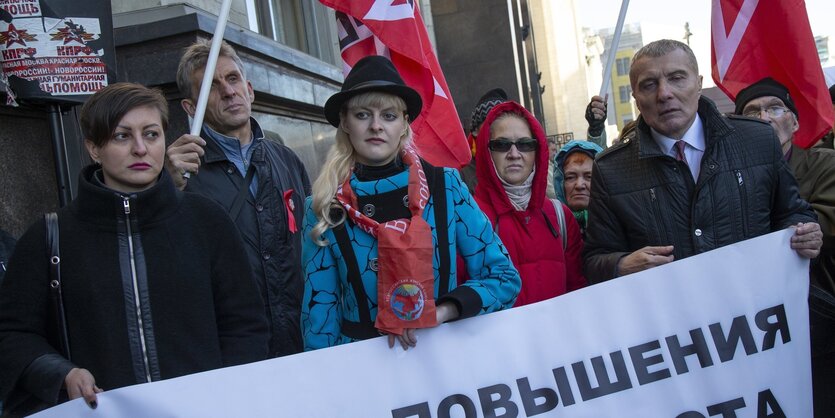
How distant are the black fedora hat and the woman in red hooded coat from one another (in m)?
0.82

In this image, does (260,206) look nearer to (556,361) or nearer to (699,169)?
(556,361)

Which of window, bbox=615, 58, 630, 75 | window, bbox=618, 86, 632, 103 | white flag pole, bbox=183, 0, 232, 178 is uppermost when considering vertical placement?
window, bbox=615, 58, 630, 75

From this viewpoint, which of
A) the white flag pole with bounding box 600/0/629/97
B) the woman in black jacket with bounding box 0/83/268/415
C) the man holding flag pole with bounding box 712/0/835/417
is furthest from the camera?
the white flag pole with bounding box 600/0/629/97

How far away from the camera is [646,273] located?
316 centimetres

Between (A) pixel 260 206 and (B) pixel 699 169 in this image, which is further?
(A) pixel 260 206

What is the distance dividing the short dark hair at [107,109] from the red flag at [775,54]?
3556 mm

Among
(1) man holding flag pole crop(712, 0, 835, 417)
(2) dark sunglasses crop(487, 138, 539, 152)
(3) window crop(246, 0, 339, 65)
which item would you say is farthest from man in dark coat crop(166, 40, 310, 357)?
(3) window crop(246, 0, 339, 65)

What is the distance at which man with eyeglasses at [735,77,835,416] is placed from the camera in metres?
3.66

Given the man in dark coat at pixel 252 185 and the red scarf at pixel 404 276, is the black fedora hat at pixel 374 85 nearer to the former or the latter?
the red scarf at pixel 404 276

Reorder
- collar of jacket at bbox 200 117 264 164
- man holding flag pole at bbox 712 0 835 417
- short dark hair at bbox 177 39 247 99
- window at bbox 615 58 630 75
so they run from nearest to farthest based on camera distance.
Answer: collar of jacket at bbox 200 117 264 164
short dark hair at bbox 177 39 247 99
man holding flag pole at bbox 712 0 835 417
window at bbox 615 58 630 75

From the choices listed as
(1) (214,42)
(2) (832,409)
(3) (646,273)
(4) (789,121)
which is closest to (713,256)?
(3) (646,273)

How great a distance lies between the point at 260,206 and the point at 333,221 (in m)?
0.97

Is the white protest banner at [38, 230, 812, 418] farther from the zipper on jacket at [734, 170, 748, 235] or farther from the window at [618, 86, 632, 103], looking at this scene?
the window at [618, 86, 632, 103]

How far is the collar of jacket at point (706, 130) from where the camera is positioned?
11.0 ft
